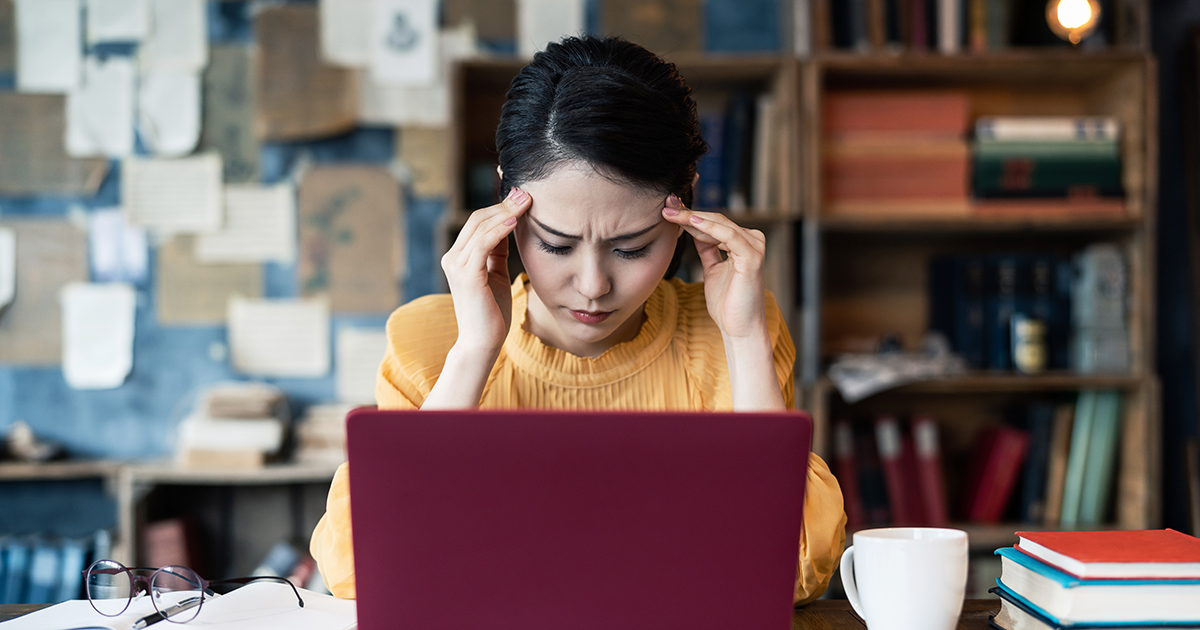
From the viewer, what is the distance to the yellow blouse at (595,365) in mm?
1055

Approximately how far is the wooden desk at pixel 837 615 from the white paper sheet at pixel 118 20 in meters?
1.90

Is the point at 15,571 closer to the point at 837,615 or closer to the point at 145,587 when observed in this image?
the point at 145,587

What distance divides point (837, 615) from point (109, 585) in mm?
715

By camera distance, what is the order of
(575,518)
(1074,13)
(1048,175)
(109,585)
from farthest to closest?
(1048,175) < (1074,13) < (109,585) < (575,518)

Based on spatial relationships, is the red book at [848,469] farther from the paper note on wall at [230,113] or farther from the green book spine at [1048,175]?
the paper note on wall at [230,113]

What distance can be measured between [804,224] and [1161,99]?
3.92 ft

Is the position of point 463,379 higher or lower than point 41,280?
lower

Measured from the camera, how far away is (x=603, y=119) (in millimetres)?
926

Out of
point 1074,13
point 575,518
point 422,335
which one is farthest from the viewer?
point 1074,13

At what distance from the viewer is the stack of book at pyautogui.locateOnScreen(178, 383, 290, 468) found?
2.00m

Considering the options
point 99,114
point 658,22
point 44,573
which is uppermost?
point 658,22

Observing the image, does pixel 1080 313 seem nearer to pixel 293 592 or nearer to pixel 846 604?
pixel 846 604

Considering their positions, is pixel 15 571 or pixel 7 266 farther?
pixel 7 266

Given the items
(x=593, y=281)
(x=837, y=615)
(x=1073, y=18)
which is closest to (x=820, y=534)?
(x=837, y=615)
